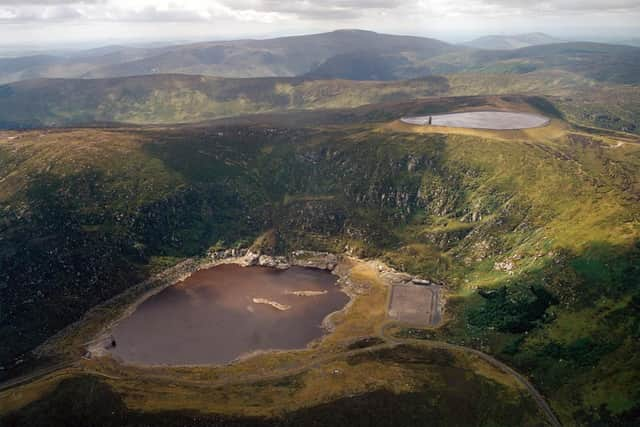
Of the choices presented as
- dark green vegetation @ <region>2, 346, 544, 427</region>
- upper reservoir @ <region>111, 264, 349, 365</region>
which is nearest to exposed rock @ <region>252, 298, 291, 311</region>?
upper reservoir @ <region>111, 264, 349, 365</region>

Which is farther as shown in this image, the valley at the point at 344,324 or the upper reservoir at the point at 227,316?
the upper reservoir at the point at 227,316

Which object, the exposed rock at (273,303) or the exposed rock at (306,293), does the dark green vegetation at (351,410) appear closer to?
the exposed rock at (273,303)

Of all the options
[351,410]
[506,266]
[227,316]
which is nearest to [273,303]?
[227,316]

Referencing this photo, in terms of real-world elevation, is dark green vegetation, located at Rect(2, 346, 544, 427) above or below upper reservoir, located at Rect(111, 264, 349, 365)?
above

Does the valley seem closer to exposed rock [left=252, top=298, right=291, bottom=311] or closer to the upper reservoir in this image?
the upper reservoir

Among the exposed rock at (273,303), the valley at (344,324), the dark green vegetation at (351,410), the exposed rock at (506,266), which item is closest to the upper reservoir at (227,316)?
the exposed rock at (273,303)

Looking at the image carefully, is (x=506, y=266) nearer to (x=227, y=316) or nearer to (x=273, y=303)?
(x=273, y=303)
